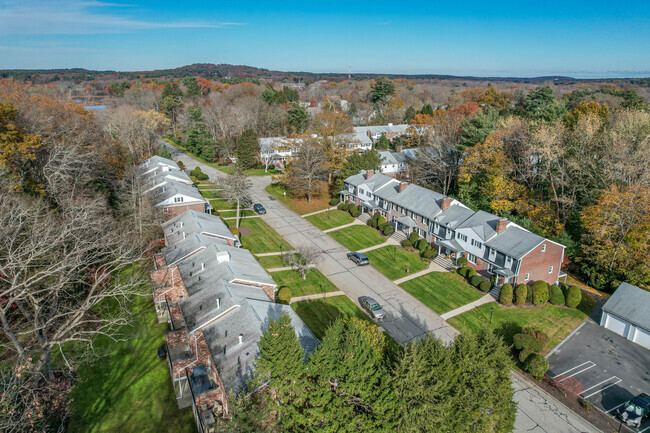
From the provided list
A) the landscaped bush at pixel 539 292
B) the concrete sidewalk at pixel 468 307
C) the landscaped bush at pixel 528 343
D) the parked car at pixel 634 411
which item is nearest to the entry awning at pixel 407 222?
the concrete sidewalk at pixel 468 307

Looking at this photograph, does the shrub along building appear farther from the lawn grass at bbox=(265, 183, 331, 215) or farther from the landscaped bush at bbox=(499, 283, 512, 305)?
the lawn grass at bbox=(265, 183, 331, 215)

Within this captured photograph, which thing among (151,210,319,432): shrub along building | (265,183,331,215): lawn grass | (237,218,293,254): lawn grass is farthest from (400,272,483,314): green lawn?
(265,183,331,215): lawn grass

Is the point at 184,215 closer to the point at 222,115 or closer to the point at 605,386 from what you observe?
the point at 605,386

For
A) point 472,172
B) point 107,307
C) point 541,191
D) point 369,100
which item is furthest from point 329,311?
point 369,100

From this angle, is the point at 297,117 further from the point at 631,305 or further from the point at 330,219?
the point at 631,305

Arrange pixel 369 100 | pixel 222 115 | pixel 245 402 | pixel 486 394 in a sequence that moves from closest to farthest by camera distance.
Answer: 1. pixel 245 402
2. pixel 486 394
3. pixel 222 115
4. pixel 369 100

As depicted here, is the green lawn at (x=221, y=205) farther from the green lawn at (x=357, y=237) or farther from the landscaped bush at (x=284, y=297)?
the landscaped bush at (x=284, y=297)

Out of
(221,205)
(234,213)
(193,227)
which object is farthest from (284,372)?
(221,205)
